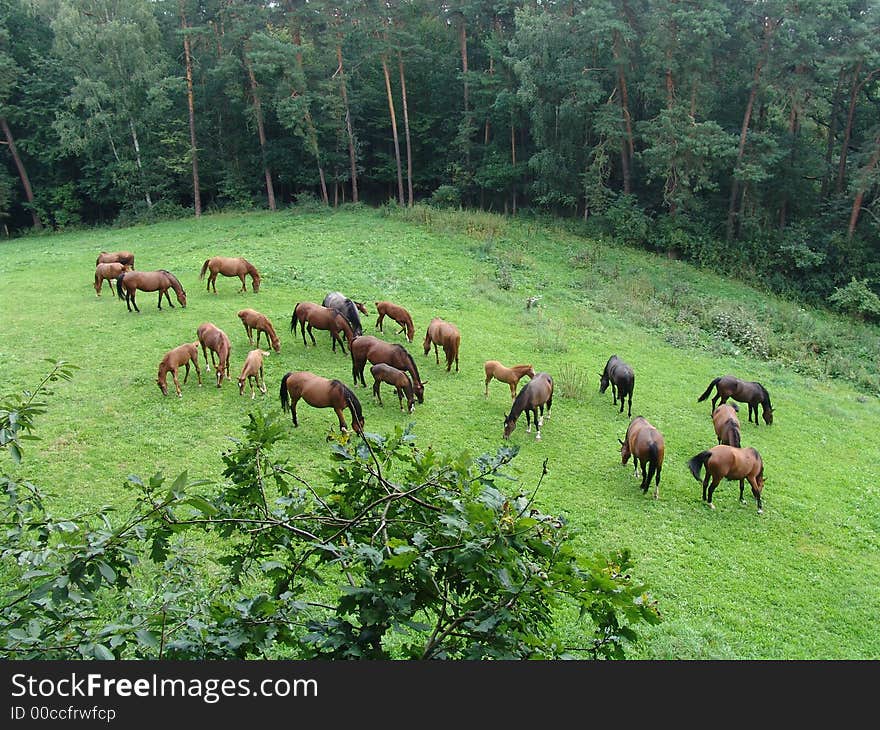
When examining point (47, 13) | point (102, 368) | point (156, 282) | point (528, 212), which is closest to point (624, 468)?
point (102, 368)

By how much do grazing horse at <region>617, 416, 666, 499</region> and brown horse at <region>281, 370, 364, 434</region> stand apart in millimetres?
4439

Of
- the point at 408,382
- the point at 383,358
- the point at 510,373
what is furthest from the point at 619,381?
the point at 383,358

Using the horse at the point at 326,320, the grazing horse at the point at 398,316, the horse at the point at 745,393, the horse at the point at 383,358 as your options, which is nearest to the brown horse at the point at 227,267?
the horse at the point at 326,320

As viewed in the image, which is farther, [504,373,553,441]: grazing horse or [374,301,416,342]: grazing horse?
[374,301,416,342]: grazing horse

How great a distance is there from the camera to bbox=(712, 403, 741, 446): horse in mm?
11565

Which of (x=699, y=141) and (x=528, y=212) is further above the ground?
(x=699, y=141)

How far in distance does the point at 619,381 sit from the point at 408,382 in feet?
14.2

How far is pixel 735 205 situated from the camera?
32031mm

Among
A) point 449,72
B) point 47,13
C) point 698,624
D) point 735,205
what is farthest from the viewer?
point 47,13

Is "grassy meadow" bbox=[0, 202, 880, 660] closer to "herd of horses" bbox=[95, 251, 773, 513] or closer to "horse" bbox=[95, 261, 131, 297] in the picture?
"herd of horses" bbox=[95, 251, 773, 513]

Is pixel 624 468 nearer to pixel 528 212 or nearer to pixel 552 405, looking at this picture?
pixel 552 405

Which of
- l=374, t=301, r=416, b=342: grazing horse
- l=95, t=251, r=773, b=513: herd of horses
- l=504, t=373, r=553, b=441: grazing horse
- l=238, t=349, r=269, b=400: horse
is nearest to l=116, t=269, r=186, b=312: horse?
l=95, t=251, r=773, b=513: herd of horses

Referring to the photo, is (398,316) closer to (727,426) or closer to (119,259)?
(727,426)

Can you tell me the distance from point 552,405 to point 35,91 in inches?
1448
